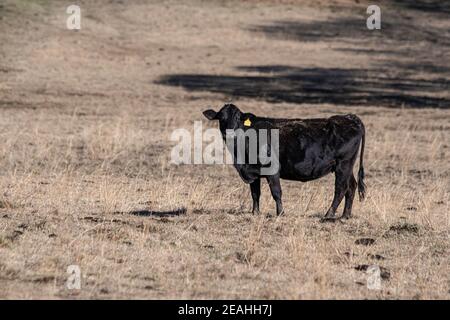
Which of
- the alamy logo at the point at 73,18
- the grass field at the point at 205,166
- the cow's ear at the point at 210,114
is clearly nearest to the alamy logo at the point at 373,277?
the grass field at the point at 205,166

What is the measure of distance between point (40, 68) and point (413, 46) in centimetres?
1547

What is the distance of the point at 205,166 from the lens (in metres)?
21.3

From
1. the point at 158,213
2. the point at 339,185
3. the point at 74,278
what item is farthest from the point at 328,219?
the point at 74,278

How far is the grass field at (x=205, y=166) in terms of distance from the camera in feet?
38.0

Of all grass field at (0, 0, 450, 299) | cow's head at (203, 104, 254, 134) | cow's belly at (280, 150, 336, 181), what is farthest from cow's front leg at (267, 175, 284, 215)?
cow's head at (203, 104, 254, 134)

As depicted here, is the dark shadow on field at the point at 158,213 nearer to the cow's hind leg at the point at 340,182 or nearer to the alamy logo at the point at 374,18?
the cow's hind leg at the point at 340,182

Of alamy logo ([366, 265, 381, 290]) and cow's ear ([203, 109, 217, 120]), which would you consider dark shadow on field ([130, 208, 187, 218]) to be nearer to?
cow's ear ([203, 109, 217, 120])

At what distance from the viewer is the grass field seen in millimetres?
11570

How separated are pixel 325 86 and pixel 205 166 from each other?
14529 millimetres

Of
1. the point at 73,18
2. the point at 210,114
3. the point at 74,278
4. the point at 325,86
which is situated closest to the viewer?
the point at 74,278

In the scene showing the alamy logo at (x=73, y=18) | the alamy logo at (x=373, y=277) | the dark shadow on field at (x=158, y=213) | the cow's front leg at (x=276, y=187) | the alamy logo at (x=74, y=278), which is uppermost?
the alamy logo at (x=73, y=18)

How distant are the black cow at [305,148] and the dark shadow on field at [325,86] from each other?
17023 millimetres

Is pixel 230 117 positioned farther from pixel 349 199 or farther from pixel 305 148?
pixel 349 199

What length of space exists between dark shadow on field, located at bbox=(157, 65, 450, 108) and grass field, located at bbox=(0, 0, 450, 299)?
11 cm
